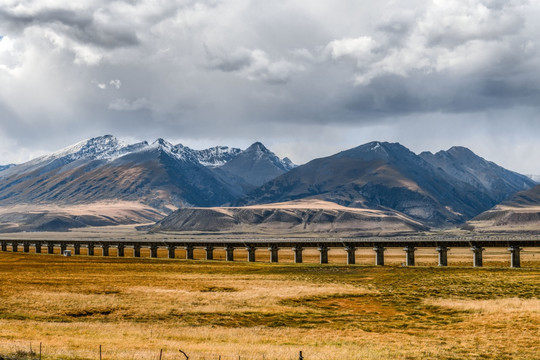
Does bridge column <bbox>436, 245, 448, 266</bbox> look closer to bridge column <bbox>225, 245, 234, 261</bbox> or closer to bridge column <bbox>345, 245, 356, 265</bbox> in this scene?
bridge column <bbox>345, 245, 356, 265</bbox>

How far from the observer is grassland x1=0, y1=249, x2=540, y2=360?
132 ft

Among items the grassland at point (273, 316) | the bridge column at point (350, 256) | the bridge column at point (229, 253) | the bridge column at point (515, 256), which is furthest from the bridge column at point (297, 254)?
the grassland at point (273, 316)

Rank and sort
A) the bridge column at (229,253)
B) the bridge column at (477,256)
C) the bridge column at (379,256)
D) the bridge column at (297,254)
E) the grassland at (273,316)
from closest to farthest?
1. the grassland at (273,316)
2. the bridge column at (477,256)
3. the bridge column at (379,256)
4. the bridge column at (297,254)
5. the bridge column at (229,253)

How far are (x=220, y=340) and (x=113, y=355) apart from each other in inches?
408

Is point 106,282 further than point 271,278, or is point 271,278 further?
point 271,278

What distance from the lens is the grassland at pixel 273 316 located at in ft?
132

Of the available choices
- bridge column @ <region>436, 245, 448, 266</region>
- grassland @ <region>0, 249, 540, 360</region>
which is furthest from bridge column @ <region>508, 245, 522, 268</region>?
grassland @ <region>0, 249, 540, 360</region>

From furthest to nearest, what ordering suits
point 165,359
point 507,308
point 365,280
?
point 365,280
point 507,308
point 165,359

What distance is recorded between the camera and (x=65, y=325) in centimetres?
4944

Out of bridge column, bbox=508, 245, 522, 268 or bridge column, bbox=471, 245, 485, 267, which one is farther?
bridge column, bbox=471, 245, 485, 267

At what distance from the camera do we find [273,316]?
186 feet

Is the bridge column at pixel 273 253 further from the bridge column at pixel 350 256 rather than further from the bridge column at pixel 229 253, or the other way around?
the bridge column at pixel 350 256

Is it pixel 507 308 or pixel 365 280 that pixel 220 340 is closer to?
pixel 507 308

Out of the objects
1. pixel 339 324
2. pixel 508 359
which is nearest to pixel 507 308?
pixel 339 324
